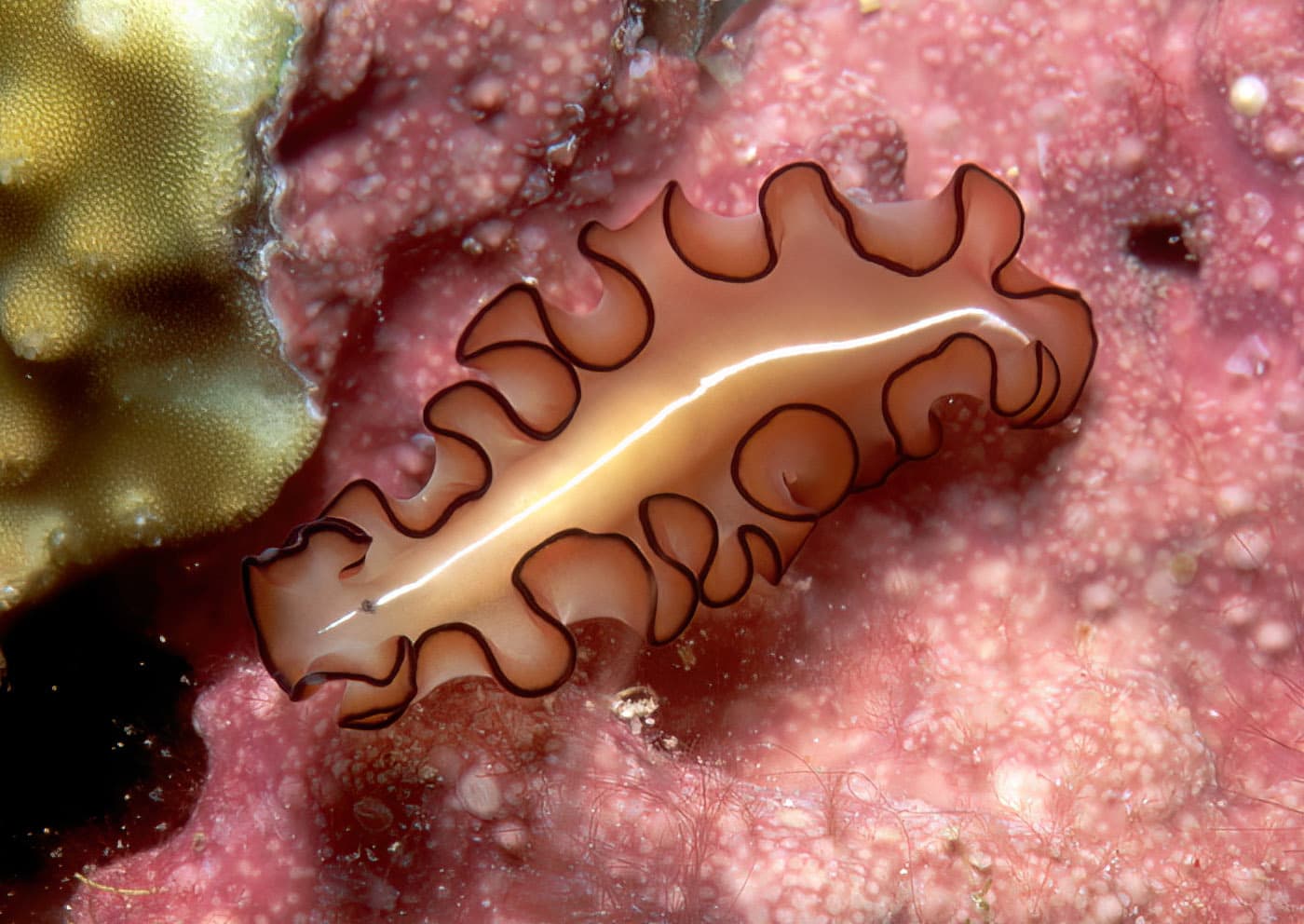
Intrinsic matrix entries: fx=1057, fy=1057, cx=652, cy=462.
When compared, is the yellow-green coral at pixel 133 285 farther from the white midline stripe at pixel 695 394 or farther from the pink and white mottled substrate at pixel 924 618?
the white midline stripe at pixel 695 394

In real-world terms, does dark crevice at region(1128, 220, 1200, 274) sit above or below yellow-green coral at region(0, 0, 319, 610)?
below

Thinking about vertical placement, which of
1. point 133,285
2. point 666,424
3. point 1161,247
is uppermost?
point 133,285

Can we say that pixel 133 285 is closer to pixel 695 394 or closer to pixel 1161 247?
→ pixel 695 394

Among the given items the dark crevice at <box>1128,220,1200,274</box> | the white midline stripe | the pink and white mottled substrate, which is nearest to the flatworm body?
the white midline stripe

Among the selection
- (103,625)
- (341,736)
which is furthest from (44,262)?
(341,736)

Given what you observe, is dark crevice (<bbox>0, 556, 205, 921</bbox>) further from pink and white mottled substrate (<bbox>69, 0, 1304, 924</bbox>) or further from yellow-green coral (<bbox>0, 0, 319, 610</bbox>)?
yellow-green coral (<bbox>0, 0, 319, 610</bbox>)

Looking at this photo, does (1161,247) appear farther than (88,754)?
No

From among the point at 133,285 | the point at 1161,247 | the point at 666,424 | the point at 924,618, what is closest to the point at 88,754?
the point at 133,285
